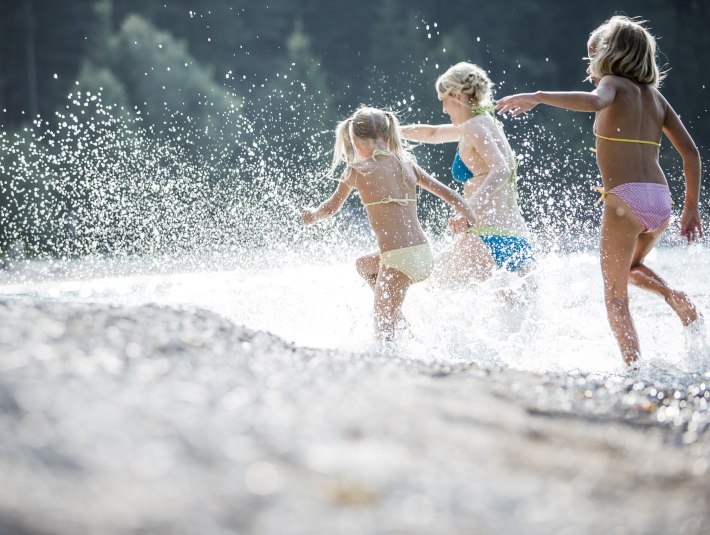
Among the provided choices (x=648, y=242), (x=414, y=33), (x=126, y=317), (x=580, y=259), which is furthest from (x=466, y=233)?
(x=414, y=33)

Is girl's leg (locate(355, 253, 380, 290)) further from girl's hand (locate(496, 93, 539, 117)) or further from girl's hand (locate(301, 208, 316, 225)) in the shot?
girl's hand (locate(496, 93, 539, 117))

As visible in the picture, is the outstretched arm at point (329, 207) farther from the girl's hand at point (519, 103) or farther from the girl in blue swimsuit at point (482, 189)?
the girl's hand at point (519, 103)

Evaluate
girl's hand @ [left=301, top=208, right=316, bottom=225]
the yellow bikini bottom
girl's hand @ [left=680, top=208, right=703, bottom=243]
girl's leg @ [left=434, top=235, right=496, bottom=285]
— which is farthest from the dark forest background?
girl's hand @ [left=680, top=208, right=703, bottom=243]

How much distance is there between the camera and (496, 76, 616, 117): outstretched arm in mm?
4570

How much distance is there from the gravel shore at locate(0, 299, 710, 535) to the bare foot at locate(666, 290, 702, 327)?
1663 mm

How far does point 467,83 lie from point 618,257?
1.83m

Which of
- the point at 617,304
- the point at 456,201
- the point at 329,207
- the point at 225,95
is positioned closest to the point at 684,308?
the point at 617,304

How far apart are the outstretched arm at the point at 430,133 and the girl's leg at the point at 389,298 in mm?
1230

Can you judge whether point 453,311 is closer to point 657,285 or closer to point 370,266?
point 370,266

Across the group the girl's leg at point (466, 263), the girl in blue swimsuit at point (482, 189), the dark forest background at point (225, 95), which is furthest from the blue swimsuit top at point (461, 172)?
the dark forest background at point (225, 95)

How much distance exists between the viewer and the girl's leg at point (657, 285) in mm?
4742

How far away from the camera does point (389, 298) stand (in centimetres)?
552

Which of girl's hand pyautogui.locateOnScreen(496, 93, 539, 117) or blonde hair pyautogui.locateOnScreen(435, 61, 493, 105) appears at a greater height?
blonde hair pyautogui.locateOnScreen(435, 61, 493, 105)

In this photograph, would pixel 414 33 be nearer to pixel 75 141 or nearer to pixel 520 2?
pixel 520 2
